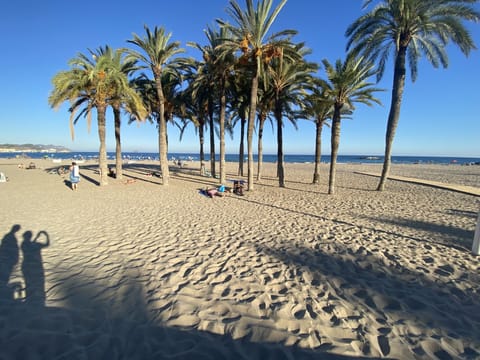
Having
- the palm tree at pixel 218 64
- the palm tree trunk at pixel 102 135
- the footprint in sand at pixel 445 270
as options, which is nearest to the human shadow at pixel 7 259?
the footprint in sand at pixel 445 270

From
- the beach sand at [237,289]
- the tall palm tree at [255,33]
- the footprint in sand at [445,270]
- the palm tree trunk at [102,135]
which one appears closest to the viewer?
the beach sand at [237,289]

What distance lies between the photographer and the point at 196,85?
13.9 meters

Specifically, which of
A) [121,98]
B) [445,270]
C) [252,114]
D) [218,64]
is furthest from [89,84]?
[445,270]

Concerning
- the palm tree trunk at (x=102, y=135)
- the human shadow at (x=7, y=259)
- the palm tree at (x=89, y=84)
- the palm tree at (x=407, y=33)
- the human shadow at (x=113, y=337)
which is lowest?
the human shadow at (x=113, y=337)

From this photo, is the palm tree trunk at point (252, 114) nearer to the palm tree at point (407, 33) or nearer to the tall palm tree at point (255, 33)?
the tall palm tree at point (255, 33)

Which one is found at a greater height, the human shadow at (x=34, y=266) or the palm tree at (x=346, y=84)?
the palm tree at (x=346, y=84)

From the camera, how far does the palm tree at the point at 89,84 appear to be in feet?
37.1

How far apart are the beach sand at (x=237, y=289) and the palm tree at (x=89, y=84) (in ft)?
27.1

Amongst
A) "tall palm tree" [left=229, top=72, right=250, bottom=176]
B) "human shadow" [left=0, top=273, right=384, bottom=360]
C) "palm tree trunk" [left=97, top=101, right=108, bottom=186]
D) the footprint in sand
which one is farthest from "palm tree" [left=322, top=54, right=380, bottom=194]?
"palm tree trunk" [left=97, top=101, right=108, bottom=186]

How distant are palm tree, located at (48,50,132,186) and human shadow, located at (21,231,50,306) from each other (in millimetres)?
9428

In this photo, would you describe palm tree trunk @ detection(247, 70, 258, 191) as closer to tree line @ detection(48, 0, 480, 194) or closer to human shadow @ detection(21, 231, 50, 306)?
tree line @ detection(48, 0, 480, 194)

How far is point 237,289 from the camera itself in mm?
3271

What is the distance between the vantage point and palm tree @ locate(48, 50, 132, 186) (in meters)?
11.3

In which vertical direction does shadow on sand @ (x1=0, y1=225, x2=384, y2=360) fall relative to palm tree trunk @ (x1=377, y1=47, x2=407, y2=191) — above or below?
below
